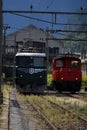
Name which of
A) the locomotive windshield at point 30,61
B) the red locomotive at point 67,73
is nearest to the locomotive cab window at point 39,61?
the locomotive windshield at point 30,61

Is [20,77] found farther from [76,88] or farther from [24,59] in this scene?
[76,88]

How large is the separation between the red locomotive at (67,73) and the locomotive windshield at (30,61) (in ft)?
15.9

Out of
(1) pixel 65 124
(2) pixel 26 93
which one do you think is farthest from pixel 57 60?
(1) pixel 65 124

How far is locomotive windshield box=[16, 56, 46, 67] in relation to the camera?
35688 mm

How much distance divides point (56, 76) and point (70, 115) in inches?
879

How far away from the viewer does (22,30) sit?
115 metres

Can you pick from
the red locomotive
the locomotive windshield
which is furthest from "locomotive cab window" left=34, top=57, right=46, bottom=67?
the red locomotive

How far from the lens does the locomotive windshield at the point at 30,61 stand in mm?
35688

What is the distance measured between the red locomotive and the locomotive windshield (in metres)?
4.85

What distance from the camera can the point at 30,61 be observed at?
118ft

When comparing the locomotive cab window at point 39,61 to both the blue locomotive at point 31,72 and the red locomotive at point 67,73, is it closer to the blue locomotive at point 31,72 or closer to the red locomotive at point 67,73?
the blue locomotive at point 31,72

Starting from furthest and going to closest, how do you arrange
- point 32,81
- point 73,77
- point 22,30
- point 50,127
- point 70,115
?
point 22,30
point 73,77
point 32,81
point 70,115
point 50,127

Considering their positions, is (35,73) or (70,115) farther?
(35,73)

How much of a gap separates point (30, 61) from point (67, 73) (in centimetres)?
512
